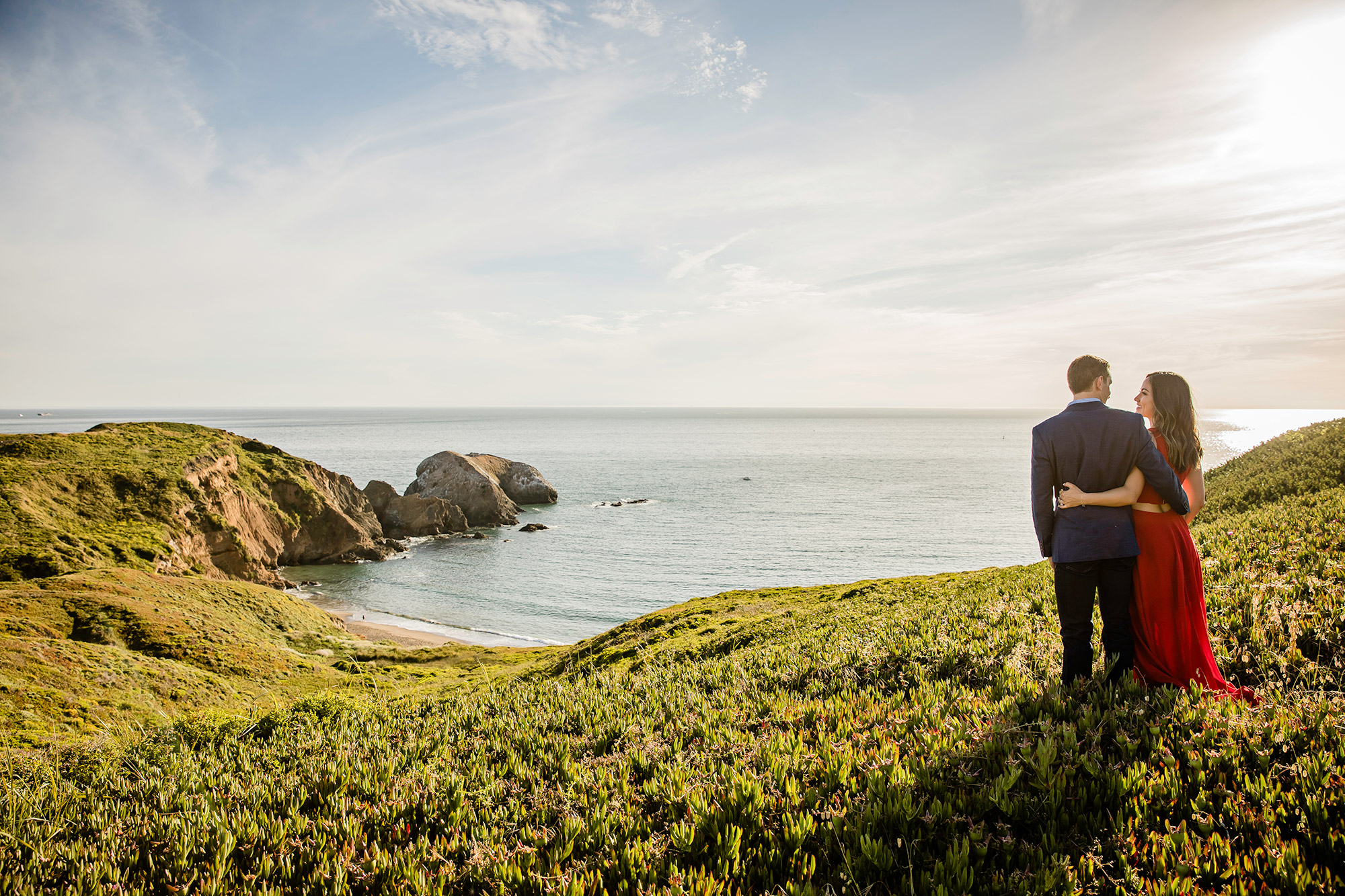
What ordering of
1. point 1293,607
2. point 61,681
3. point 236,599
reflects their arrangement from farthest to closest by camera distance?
point 236,599 → point 61,681 → point 1293,607

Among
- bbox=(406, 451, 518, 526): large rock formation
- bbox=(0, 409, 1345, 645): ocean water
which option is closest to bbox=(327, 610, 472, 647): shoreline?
bbox=(0, 409, 1345, 645): ocean water

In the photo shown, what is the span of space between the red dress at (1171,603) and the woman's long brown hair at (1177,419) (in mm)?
583

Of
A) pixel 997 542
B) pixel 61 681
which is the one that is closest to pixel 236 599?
pixel 61 681

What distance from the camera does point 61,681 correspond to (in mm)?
14992

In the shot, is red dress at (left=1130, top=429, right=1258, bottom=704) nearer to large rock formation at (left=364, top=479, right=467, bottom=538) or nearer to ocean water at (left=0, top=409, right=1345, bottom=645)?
ocean water at (left=0, top=409, right=1345, bottom=645)

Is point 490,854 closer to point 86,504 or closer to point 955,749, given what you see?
point 955,749

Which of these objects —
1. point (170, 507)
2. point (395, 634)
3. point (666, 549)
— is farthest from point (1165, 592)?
point (666, 549)

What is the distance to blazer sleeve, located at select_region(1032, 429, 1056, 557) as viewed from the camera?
636 cm

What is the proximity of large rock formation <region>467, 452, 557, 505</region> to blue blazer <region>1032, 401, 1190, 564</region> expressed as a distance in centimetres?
9031

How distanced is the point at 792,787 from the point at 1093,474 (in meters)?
4.30

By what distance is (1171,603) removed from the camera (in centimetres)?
610

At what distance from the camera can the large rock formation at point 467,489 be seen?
79125 mm

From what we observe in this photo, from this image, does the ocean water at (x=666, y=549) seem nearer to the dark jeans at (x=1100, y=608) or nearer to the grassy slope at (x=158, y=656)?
the grassy slope at (x=158, y=656)

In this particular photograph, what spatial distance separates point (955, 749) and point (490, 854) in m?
3.84
